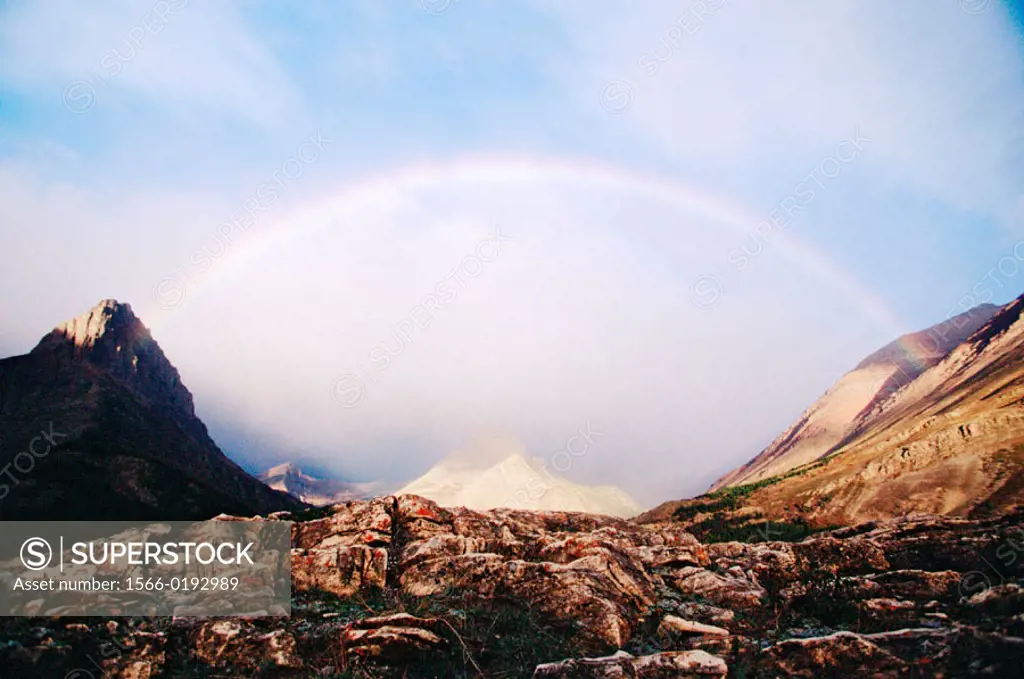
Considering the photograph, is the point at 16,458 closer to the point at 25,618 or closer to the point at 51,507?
the point at 51,507

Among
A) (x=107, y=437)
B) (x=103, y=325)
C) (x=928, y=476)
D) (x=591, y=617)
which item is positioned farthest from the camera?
(x=103, y=325)

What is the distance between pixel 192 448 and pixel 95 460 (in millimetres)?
38506

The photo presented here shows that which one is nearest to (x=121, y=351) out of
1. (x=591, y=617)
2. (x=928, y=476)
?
(x=591, y=617)

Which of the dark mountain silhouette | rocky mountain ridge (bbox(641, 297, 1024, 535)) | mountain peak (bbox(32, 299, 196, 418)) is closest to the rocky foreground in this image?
rocky mountain ridge (bbox(641, 297, 1024, 535))

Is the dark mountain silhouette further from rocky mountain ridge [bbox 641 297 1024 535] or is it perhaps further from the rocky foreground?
the rocky foreground

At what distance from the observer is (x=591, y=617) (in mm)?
12719

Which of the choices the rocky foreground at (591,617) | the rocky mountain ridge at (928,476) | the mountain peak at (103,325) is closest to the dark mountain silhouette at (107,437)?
the mountain peak at (103,325)

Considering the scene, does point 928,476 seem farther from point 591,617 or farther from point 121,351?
point 121,351

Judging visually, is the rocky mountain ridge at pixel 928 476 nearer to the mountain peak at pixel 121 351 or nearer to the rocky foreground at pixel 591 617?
the rocky foreground at pixel 591 617

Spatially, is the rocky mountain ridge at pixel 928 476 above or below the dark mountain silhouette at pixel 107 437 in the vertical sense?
below

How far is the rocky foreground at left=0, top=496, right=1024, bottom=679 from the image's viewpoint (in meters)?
9.80

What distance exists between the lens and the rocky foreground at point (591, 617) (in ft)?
32.1

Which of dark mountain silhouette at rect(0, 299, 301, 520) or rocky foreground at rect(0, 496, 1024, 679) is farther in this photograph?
dark mountain silhouette at rect(0, 299, 301, 520)

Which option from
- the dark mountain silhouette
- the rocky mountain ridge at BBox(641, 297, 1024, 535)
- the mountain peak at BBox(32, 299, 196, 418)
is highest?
the mountain peak at BBox(32, 299, 196, 418)
